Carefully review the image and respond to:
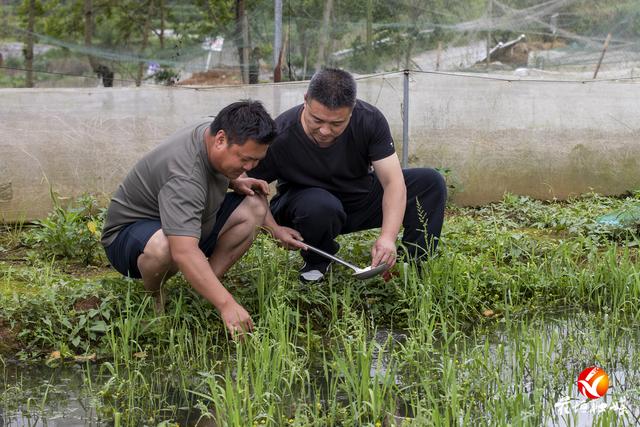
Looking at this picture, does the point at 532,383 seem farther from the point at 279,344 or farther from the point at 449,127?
the point at 449,127

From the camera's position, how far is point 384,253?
15.4ft

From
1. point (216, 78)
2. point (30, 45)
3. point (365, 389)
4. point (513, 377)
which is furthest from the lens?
point (30, 45)

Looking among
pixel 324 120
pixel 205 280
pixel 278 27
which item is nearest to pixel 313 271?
pixel 324 120

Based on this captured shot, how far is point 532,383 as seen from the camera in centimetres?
405

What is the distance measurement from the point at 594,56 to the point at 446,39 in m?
1.30

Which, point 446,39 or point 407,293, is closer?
point 407,293

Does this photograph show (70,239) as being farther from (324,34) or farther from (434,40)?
(434,40)

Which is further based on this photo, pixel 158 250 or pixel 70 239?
pixel 70 239

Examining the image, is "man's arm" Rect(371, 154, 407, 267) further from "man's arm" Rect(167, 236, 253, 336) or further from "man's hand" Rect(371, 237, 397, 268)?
"man's arm" Rect(167, 236, 253, 336)

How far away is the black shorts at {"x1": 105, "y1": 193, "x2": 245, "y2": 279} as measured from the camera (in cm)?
442

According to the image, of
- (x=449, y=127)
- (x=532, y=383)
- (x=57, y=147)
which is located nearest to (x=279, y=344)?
(x=532, y=383)

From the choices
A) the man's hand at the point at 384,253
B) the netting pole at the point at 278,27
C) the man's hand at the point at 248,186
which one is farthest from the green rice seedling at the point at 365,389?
the netting pole at the point at 278,27

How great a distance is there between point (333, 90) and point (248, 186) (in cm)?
67

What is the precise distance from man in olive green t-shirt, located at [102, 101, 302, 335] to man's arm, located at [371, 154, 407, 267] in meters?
0.62
